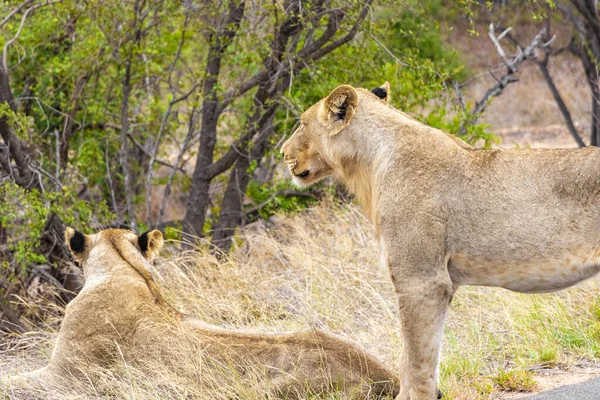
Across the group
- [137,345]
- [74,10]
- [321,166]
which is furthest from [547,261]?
[74,10]

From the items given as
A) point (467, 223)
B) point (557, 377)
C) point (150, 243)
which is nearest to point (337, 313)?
point (150, 243)

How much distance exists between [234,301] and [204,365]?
2.48 m

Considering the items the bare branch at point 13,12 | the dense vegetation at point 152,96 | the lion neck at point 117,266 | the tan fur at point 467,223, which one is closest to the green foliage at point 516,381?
the tan fur at point 467,223

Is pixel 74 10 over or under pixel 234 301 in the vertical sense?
over

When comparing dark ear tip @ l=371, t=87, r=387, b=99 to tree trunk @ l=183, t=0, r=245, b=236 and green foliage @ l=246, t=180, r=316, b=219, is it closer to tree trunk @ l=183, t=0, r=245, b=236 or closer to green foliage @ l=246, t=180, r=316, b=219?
tree trunk @ l=183, t=0, r=245, b=236

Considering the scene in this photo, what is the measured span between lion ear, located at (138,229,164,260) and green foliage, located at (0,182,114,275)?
2.28m

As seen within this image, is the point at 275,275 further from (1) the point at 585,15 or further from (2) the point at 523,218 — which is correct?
(1) the point at 585,15

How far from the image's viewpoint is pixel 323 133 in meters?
5.72

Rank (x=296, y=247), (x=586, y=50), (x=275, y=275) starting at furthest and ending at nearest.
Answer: (x=586, y=50) → (x=296, y=247) → (x=275, y=275)

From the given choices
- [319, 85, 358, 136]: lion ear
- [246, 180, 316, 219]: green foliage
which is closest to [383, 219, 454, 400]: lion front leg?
[319, 85, 358, 136]: lion ear

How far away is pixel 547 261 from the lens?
193 inches

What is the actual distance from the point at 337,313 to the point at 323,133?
8.32 feet

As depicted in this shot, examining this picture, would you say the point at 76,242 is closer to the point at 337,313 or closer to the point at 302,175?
the point at 302,175

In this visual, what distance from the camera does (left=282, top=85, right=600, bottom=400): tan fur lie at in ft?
15.9
